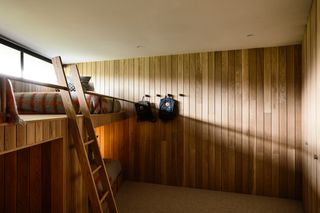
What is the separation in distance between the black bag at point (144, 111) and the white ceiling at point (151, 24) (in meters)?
0.91

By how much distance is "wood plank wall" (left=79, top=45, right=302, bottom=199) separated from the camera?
2678 mm

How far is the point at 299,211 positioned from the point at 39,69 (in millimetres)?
4650

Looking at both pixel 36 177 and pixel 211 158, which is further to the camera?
pixel 211 158

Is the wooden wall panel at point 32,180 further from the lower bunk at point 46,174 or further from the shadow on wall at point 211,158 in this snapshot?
the shadow on wall at point 211,158

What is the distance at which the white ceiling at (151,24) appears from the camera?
5.50ft

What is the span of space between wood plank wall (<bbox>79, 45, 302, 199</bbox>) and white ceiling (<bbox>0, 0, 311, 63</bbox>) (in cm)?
33

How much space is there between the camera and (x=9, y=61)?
104 inches

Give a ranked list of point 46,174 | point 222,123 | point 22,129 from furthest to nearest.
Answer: point 222,123 → point 46,174 → point 22,129

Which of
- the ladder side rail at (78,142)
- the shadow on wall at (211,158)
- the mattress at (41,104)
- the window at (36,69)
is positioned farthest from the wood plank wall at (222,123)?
the ladder side rail at (78,142)

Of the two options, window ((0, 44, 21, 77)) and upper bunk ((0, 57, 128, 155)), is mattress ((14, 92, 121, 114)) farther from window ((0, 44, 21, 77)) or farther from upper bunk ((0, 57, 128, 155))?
window ((0, 44, 21, 77))

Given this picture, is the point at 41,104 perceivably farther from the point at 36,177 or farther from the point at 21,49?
the point at 21,49

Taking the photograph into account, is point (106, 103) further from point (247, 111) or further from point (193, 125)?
point (247, 111)

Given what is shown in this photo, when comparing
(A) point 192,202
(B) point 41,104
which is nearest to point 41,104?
(B) point 41,104

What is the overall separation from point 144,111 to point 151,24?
1.51 metres
